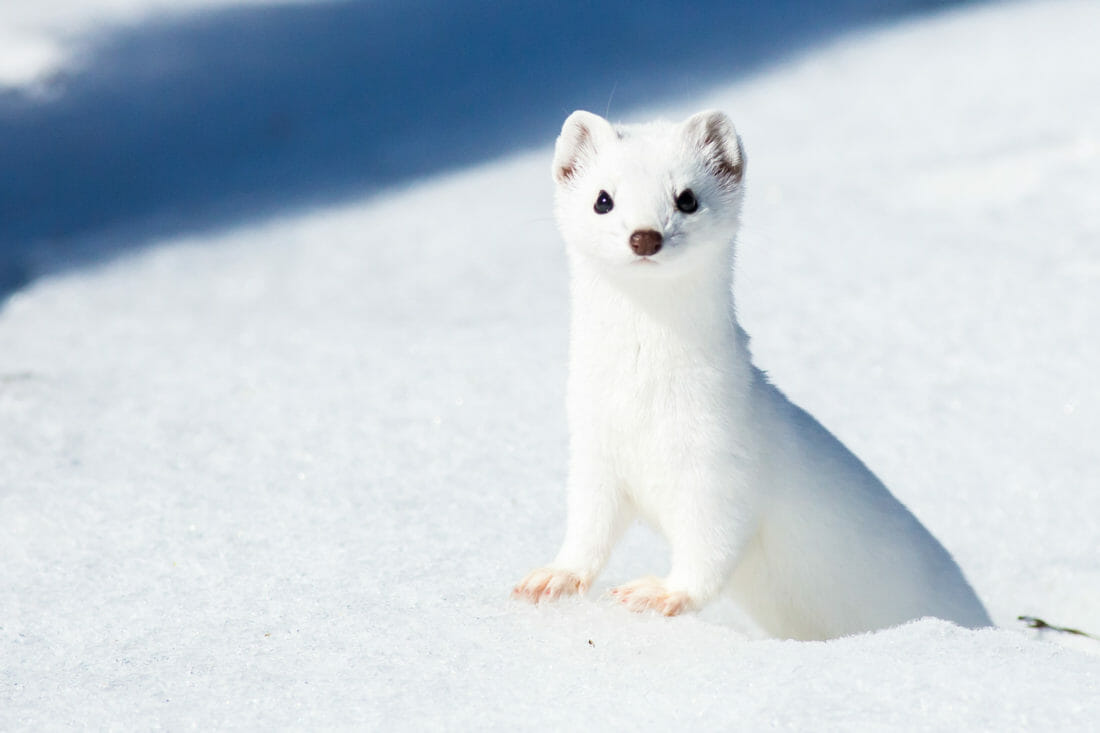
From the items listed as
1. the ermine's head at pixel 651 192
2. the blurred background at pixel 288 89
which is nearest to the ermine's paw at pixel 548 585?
the ermine's head at pixel 651 192

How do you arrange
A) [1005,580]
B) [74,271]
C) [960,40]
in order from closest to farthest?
[1005,580] → [74,271] → [960,40]

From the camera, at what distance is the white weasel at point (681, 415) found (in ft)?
7.43

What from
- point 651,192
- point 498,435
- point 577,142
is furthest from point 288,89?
point 651,192

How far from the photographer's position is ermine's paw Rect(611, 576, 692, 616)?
2254 millimetres

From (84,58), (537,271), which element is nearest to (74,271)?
(84,58)

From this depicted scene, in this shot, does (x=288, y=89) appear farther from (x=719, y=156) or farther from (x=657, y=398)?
(x=657, y=398)

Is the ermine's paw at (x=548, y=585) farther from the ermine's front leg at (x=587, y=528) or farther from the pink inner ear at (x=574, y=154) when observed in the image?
the pink inner ear at (x=574, y=154)

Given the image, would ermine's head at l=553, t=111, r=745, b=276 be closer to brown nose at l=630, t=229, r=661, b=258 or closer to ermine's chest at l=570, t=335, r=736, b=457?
brown nose at l=630, t=229, r=661, b=258

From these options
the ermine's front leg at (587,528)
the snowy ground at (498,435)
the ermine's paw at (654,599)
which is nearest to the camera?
the snowy ground at (498,435)

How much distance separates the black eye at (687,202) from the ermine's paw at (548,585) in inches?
29.4

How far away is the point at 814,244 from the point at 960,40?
298cm

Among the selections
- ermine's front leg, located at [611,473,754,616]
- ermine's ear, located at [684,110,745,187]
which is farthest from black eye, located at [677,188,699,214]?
ermine's front leg, located at [611,473,754,616]

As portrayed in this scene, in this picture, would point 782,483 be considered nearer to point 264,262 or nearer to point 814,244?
point 814,244

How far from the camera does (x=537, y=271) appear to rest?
4.71 meters
